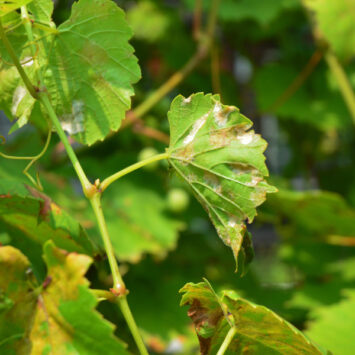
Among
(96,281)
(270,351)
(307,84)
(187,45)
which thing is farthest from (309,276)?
(270,351)

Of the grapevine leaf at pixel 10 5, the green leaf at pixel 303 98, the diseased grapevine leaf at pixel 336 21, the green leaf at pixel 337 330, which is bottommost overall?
the green leaf at pixel 303 98

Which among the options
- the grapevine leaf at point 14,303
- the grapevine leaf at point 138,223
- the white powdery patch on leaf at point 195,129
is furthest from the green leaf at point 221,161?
the grapevine leaf at point 138,223

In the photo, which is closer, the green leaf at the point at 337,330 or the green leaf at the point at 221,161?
the green leaf at the point at 221,161

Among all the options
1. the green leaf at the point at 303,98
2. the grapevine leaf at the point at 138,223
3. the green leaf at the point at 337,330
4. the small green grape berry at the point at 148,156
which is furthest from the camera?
the green leaf at the point at 303,98

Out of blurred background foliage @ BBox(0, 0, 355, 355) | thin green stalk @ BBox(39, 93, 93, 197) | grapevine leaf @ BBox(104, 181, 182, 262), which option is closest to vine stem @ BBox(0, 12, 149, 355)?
thin green stalk @ BBox(39, 93, 93, 197)

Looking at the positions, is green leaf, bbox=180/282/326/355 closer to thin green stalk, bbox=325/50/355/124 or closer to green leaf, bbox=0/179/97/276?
green leaf, bbox=0/179/97/276

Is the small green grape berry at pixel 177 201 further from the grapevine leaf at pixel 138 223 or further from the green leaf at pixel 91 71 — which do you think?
the green leaf at pixel 91 71

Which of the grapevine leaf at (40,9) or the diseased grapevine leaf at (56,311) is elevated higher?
the grapevine leaf at (40,9)

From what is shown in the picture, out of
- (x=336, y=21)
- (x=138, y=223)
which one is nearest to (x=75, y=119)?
(x=138, y=223)
